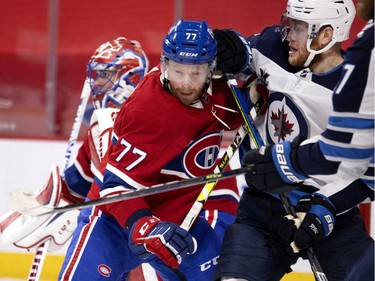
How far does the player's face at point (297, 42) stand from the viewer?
10.2ft

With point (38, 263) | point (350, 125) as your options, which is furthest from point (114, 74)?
point (350, 125)

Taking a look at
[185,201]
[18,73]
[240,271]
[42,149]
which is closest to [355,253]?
[240,271]

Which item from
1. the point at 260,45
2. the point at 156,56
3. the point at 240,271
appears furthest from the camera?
the point at 156,56

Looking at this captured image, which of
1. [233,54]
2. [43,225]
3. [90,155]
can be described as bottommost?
[43,225]

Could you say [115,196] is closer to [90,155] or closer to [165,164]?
[165,164]

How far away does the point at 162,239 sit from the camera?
9.83 ft

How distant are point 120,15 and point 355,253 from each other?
103 inches

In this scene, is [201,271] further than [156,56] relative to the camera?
No

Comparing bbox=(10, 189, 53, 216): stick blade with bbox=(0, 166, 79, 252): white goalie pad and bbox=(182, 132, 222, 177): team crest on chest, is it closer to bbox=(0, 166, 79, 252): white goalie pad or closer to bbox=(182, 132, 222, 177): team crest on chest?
bbox=(182, 132, 222, 177): team crest on chest

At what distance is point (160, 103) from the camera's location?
3.14 m

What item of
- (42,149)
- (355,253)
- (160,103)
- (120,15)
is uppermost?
(160,103)

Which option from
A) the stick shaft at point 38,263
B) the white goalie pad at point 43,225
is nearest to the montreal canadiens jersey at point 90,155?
the white goalie pad at point 43,225

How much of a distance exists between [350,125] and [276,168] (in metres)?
0.27

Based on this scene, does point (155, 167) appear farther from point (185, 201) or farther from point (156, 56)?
point (156, 56)
